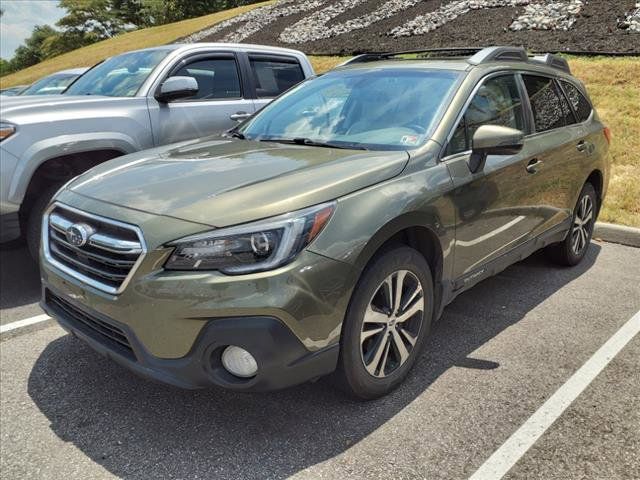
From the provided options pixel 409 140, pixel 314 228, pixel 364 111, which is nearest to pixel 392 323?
pixel 314 228

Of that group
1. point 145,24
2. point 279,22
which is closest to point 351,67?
point 279,22

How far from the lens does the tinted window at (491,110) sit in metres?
3.37

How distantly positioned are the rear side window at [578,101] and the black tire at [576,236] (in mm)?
587

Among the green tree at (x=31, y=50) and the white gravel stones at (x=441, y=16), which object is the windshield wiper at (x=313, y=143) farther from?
the green tree at (x=31, y=50)

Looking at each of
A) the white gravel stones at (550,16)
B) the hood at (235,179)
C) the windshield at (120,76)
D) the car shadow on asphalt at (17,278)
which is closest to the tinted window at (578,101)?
the hood at (235,179)

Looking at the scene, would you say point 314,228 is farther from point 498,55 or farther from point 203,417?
point 498,55

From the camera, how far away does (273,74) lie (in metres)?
6.35

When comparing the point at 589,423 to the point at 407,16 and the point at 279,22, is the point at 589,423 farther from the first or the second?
the point at 279,22

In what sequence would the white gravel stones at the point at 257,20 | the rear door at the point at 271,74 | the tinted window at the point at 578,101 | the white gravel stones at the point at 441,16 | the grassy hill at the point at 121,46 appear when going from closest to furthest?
1. the tinted window at the point at 578,101
2. the rear door at the point at 271,74
3. the white gravel stones at the point at 441,16
4. the white gravel stones at the point at 257,20
5. the grassy hill at the point at 121,46

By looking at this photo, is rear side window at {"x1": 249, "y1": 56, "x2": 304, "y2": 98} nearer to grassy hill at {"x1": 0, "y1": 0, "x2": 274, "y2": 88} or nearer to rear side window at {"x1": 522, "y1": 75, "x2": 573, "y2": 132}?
rear side window at {"x1": 522, "y1": 75, "x2": 573, "y2": 132}

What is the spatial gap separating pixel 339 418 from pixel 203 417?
68 centimetres

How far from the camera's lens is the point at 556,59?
15.8 feet

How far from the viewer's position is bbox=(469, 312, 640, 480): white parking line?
2.53 metres

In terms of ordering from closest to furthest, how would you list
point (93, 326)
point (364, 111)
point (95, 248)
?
point (95, 248)
point (93, 326)
point (364, 111)
